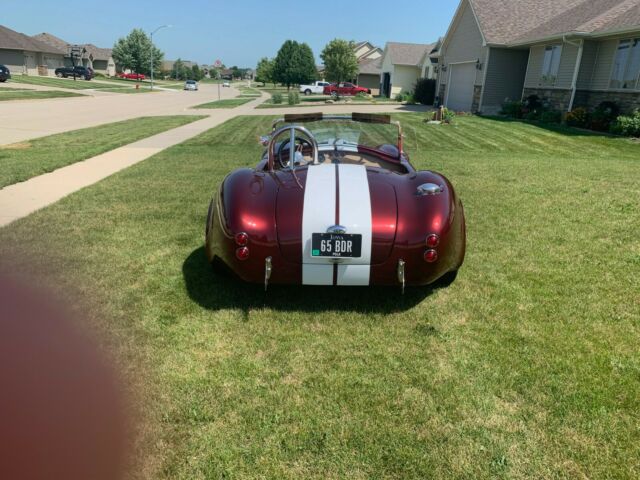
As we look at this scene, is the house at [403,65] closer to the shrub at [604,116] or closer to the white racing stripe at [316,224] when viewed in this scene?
the shrub at [604,116]

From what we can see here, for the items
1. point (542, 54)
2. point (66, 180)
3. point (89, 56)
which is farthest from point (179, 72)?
point (66, 180)

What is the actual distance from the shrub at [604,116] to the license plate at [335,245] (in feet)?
50.9

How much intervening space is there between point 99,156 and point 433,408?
31.0ft

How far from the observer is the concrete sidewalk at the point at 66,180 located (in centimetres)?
613

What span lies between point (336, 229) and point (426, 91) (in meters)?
31.7

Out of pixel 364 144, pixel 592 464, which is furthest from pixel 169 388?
pixel 364 144

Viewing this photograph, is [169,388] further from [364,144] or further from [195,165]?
[195,165]

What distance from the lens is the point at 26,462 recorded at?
2105 millimetres

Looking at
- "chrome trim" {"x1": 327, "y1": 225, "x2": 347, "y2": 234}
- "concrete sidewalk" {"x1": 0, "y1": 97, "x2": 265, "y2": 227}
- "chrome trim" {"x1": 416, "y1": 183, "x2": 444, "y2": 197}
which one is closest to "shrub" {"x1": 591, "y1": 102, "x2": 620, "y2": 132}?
"concrete sidewalk" {"x1": 0, "y1": 97, "x2": 265, "y2": 227}

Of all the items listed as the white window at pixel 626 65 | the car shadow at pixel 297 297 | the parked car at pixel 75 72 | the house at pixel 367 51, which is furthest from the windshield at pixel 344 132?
the house at pixel 367 51

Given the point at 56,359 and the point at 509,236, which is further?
the point at 509,236

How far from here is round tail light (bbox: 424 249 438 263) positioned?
3252 millimetres

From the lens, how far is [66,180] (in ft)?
25.1

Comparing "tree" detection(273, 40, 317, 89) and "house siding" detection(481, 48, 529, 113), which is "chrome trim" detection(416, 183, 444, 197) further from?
"tree" detection(273, 40, 317, 89)
